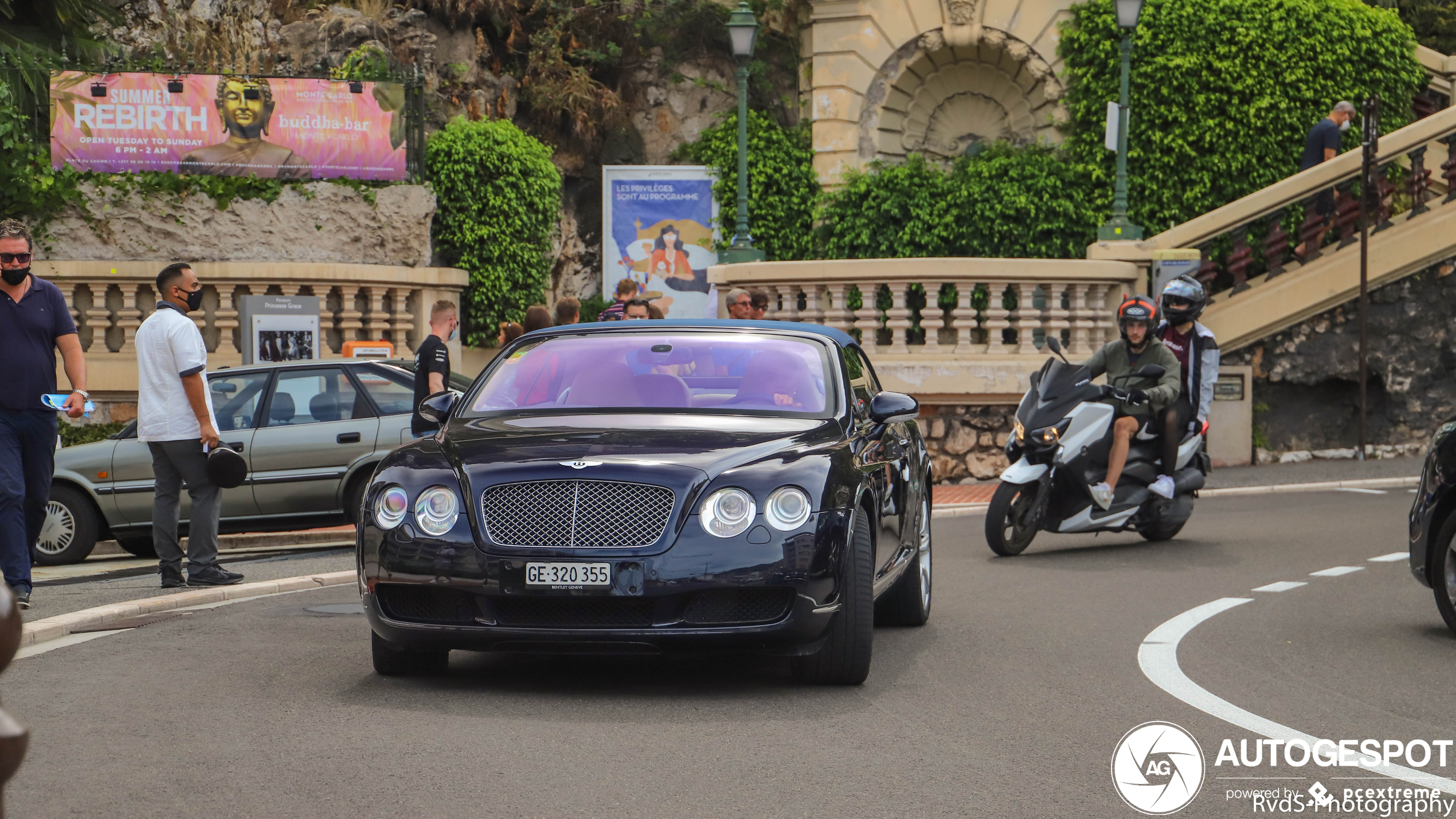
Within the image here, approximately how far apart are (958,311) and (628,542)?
485 inches

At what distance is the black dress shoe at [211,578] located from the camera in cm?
1012

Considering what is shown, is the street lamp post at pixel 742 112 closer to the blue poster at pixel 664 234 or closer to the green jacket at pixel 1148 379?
the blue poster at pixel 664 234

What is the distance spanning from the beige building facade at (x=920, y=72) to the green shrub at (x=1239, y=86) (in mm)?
1618

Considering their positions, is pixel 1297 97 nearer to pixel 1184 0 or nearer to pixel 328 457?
pixel 1184 0

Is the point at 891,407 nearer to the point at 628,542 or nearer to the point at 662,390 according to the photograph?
the point at 662,390

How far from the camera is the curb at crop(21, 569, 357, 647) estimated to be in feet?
27.2

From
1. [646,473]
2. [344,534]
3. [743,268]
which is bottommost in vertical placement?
[344,534]

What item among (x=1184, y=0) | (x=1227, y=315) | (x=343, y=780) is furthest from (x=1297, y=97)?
(x=343, y=780)

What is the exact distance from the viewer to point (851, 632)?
670cm

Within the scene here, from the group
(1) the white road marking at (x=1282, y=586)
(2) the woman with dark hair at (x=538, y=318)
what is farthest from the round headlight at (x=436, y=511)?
(2) the woman with dark hair at (x=538, y=318)

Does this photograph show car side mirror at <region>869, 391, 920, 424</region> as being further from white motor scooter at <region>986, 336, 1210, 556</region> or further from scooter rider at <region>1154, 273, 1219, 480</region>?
scooter rider at <region>1154, 273, 1219, 480</region>

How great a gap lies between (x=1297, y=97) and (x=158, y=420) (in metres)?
18.2

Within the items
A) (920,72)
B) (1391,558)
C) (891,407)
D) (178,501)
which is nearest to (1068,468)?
(1391,558)

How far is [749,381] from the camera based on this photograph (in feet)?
25.6
